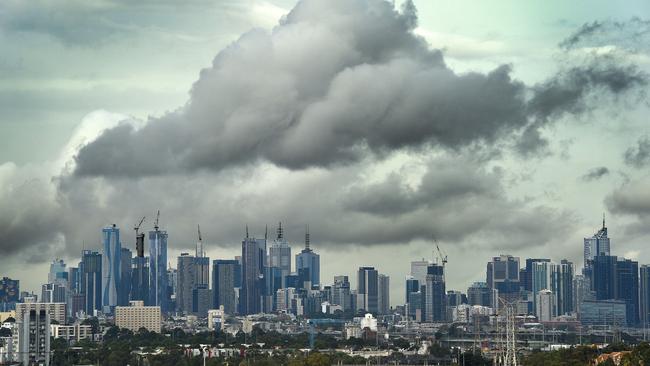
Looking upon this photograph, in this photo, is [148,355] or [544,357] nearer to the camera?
[544,357]

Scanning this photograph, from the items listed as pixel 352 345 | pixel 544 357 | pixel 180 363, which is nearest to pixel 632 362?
pixel 544 357

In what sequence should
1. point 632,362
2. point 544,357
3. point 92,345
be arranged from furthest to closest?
1. point 92,345
2. point 544,357
3. point 632,362

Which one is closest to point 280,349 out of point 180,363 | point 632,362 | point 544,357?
point 180,363

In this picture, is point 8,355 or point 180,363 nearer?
point 180,363

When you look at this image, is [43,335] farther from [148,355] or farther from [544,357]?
[544,357]

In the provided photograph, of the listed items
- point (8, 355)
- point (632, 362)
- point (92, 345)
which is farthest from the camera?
point (92, 345)

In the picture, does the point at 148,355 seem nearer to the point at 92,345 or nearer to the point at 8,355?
the point at 8,355
